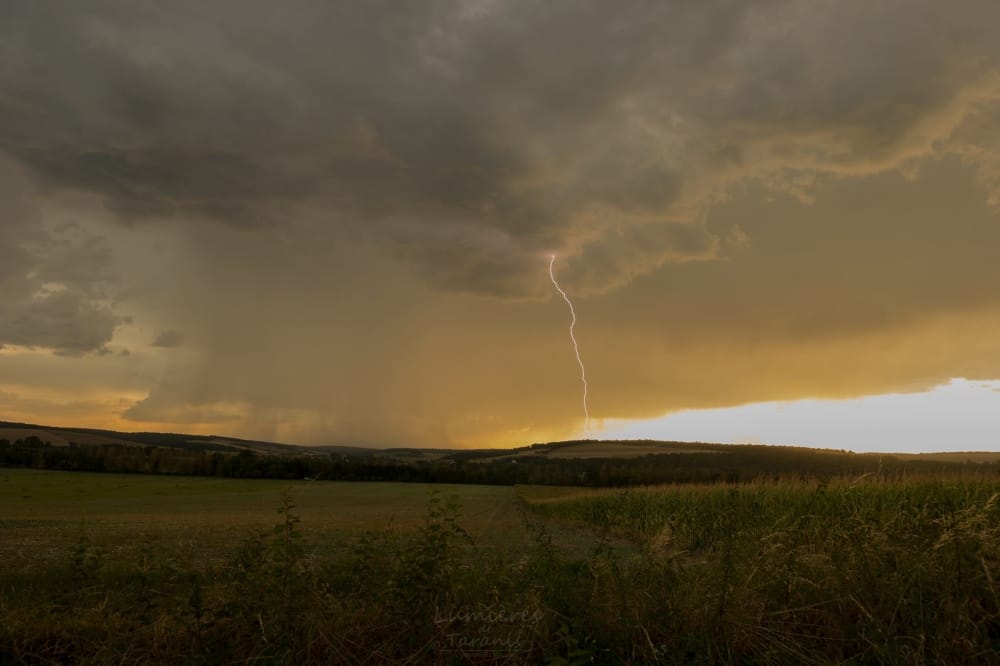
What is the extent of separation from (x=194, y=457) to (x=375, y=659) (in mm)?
141124

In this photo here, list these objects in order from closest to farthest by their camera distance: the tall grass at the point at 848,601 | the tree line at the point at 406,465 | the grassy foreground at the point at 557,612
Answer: the tall grass at the point at 848,601
the grassy foreground at the point at 557,612
the tree line at the point at 406,465

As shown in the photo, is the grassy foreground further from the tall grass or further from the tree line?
the tree line

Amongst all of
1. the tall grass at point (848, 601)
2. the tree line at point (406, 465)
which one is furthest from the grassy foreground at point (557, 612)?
the tree line at point (406, 465)

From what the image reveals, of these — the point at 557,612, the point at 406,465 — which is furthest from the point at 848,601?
the point at 406,465

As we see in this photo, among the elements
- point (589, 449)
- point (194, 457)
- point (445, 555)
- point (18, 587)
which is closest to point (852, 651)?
point (445, 555)

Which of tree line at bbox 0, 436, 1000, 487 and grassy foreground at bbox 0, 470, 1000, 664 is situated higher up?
grassy foreground at bbox 0, 470, 1000, 664

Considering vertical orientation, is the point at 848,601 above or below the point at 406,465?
above

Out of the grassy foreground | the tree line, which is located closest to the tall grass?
the grassy foreground

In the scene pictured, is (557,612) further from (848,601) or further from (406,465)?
(406,465)

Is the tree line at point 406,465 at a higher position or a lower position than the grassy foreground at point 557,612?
lower

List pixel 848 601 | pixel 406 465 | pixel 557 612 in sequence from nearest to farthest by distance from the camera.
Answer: pixel 557 612 < pixel 848 601 < pixel 406 465

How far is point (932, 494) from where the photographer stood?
1536 cm

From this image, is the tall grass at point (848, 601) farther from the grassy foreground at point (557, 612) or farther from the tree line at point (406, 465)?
the tree line at point (406, 465)

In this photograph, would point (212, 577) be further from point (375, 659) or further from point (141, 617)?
point (375, 659)
